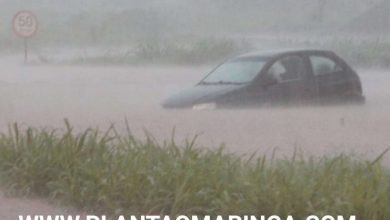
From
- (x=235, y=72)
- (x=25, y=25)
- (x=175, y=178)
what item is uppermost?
(x=25, y=25)

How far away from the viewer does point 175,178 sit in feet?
24.6

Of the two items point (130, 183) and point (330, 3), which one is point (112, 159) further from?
point (330, 3)

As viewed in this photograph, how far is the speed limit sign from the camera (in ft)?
28.4

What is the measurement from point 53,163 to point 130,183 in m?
0.85

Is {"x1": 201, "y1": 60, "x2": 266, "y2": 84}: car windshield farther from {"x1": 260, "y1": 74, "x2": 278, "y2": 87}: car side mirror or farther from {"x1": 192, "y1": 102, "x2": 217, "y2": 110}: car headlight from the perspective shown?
{"x1": 192, "y1": 102, "x2": 217, "y2": 110}: car headlight

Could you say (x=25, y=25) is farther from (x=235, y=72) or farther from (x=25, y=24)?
(x=235, y=72)

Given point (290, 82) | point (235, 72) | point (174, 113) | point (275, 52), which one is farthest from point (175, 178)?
point (275, 52)

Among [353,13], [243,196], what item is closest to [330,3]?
[353,13]

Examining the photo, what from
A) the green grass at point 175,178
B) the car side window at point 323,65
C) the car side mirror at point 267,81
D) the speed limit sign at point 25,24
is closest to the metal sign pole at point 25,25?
the speed limit sign at point 25,24

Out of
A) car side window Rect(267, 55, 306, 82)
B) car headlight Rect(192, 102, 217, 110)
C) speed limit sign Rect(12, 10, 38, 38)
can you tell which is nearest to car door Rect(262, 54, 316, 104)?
car side window Rect(267, 55, 306, 82)

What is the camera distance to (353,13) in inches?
318

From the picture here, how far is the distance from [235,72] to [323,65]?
1.77ft

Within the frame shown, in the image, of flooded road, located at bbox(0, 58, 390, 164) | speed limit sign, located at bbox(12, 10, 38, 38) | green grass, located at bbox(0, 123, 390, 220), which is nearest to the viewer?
green grass, located at bbox(0, 123, 390, 220)

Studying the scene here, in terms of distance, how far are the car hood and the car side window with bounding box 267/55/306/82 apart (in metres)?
0.22
